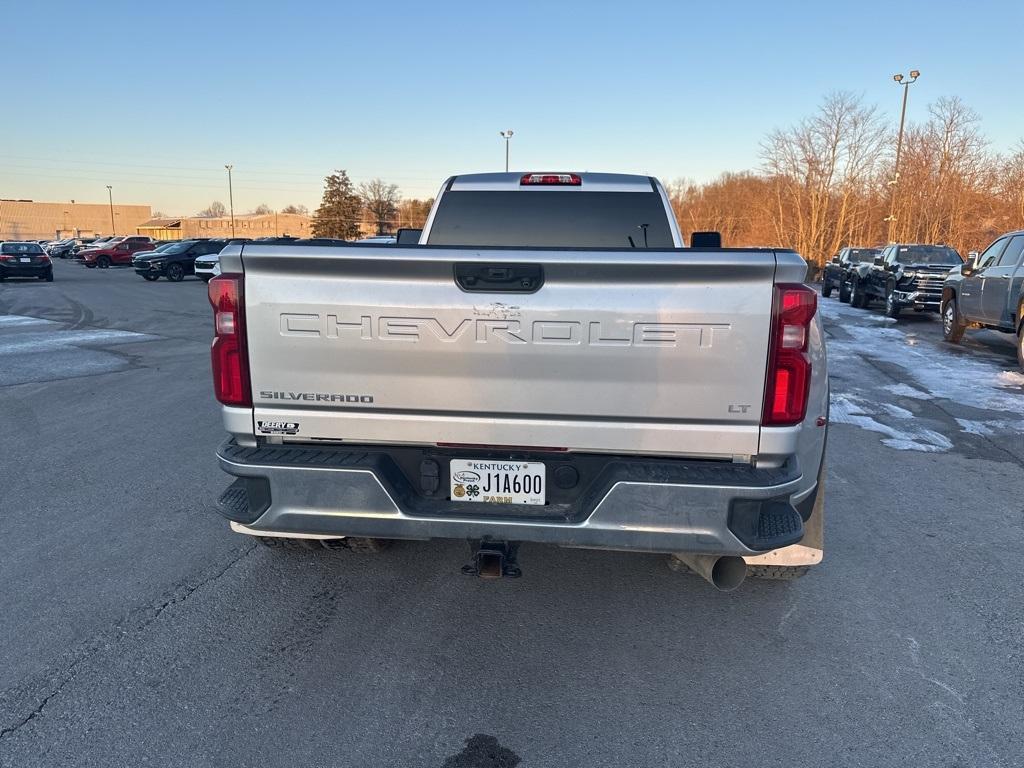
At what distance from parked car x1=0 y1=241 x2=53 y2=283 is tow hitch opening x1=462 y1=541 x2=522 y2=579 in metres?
34.2

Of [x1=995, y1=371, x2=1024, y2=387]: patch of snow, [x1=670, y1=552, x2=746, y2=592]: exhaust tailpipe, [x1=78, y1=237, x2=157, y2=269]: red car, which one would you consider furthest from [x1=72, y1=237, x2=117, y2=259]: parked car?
[x1=670, y1=552, x2=746, y2=592]: exhaust tailpipe

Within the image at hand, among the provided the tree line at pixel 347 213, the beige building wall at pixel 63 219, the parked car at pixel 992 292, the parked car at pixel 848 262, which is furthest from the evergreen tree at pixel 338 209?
the parked car at pixel 992 292

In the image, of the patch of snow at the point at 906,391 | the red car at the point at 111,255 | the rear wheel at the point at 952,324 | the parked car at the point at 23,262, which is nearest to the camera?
the patch of snow at the point at 906,391

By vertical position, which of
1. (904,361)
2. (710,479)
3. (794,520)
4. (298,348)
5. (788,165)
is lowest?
(904,361)

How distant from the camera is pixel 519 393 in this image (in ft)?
9.29

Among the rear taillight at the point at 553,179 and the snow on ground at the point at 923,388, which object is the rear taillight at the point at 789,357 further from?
the snow on ground at the point at 923,388

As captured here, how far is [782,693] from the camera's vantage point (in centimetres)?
294

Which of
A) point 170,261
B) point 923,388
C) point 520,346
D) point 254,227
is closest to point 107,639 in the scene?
point 520,346

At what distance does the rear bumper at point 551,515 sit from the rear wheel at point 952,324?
1325 centimetres

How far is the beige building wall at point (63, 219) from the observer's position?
11694 centimetres

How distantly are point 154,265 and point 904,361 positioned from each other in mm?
30048

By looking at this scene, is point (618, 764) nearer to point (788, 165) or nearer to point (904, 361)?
point (904, 361)

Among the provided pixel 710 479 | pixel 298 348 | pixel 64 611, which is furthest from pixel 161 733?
pixel 710 479

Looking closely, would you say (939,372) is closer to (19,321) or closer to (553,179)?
(553,179)
